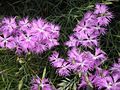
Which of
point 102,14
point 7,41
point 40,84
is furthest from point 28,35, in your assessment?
point 102,14

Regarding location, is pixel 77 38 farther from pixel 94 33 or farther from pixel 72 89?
pixel 72 89

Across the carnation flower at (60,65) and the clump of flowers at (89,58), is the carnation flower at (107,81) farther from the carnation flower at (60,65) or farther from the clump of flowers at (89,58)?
the carnation flower at (60,65)

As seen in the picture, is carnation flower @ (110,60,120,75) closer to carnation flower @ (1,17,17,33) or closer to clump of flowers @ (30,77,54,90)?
clump of flowers @ (30,77,54,90)

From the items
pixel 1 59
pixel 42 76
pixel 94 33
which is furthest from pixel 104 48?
pixel 1 59

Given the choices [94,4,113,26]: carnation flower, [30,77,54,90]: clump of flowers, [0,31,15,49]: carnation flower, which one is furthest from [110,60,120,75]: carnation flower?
[0,31,15,49]: carnation flower

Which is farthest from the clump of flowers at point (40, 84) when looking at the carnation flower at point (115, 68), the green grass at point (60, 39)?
the carnation flower at point (115, 68)

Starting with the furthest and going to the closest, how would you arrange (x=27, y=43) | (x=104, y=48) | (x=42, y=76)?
(x=104, y=48)
(x=42, y=76)
(x=27, y=43)
